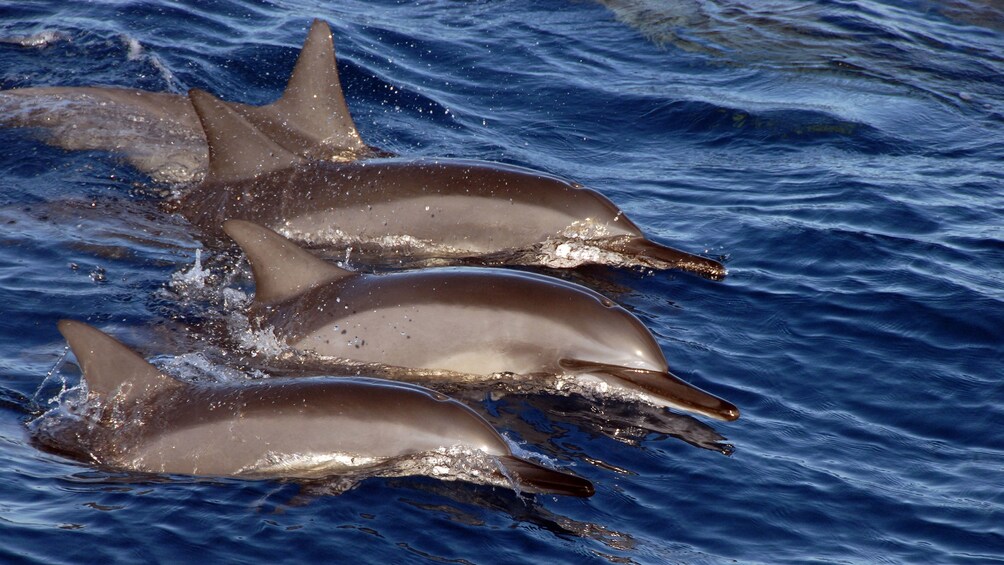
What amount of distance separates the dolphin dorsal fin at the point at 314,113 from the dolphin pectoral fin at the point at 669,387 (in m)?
4.48

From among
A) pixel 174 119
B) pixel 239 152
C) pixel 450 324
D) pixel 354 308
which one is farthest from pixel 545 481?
pixel 174 119

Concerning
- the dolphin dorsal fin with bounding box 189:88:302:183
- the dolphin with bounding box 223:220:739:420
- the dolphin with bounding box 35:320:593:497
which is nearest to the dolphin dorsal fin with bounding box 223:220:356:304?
the dolphin with bounding box 223:220:739:420

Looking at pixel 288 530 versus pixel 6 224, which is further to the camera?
pixel 6 224

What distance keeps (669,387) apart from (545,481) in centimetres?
187

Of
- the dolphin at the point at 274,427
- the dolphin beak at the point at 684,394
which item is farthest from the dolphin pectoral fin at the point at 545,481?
the dolphin beak at the point at 684,394

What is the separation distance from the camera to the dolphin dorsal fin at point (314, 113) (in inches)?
480

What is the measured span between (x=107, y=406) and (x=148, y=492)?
79cm

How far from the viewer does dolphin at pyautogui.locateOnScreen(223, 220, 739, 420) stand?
8.79 meters

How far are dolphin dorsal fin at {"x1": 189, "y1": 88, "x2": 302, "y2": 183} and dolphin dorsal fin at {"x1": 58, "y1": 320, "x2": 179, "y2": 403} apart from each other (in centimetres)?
411

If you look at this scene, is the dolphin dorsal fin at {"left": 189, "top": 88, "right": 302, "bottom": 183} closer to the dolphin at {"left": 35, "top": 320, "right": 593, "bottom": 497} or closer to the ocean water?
the ocean water

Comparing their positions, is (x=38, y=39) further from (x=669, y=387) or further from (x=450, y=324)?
(x=669, y=387)

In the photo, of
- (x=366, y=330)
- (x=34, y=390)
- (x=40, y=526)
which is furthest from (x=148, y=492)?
(x=366, y=330)

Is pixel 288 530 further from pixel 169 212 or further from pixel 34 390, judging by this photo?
pixel 169 212

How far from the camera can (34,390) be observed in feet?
26.3
